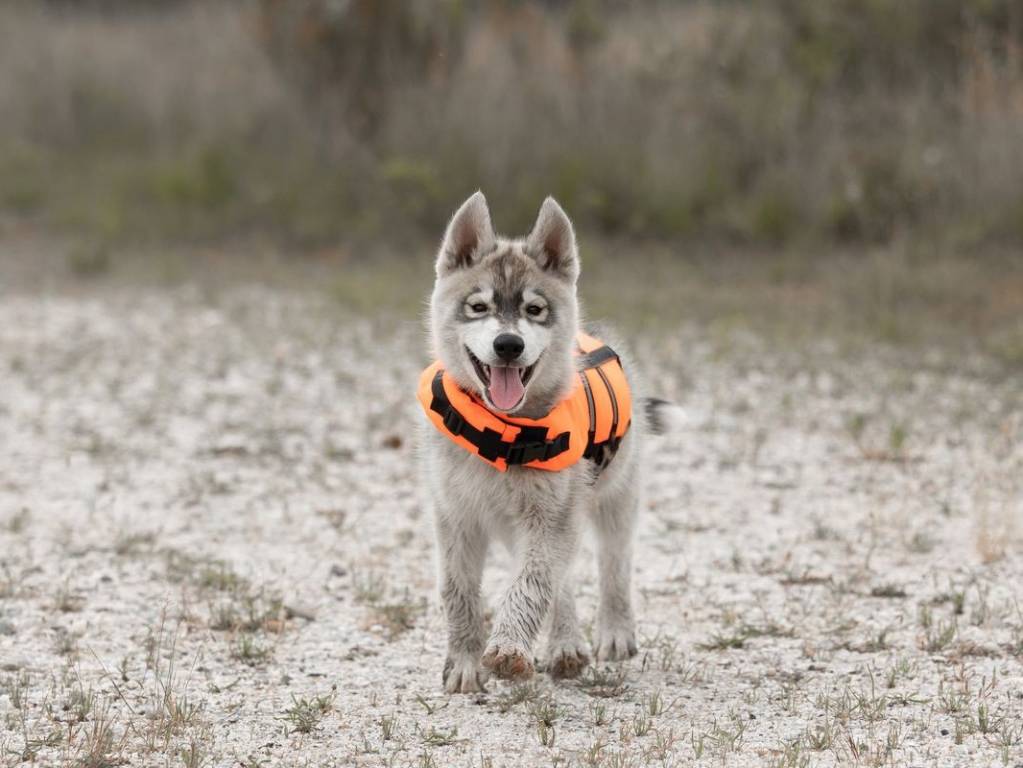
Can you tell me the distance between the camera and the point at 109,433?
9.43 m

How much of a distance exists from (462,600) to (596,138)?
1231 cm

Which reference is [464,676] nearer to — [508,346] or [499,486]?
[499,486]

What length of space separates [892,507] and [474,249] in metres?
3.40

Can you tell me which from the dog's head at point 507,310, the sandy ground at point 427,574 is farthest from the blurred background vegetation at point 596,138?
the dog's head at point 507,310

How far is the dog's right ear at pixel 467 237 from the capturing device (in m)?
5.44

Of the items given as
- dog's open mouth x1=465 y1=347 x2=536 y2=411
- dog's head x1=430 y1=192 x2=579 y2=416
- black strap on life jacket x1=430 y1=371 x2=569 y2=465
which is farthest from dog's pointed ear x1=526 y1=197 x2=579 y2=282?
black strap on life jacket x1=430 y1=371 x2=569 y2=465

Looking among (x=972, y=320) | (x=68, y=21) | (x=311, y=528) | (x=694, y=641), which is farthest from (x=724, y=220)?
(x=68, y=21)

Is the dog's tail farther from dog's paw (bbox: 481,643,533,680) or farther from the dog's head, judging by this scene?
dog's paw (bbox: 481,643,533,680)

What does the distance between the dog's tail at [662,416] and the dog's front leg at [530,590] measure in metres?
1.21

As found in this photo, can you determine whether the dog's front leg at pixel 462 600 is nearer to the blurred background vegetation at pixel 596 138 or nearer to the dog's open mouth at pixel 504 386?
the dog's open mouth at pixel 504 386

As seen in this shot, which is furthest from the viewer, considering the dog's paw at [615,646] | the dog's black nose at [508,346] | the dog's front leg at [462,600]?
the dog's paw at [615,646]

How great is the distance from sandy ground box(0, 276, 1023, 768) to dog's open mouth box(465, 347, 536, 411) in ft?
3.52

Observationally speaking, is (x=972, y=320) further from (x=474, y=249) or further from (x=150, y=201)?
(x=150, y=201)

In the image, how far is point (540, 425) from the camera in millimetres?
5145
